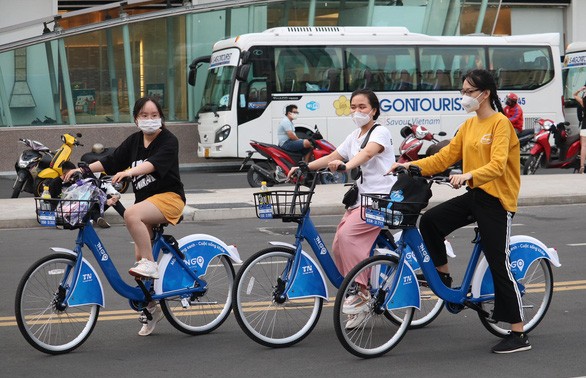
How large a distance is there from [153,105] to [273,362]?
198 cm

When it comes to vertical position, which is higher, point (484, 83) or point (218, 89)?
point (484, 83)

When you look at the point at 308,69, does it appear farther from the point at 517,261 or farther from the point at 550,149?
the point at 517,261

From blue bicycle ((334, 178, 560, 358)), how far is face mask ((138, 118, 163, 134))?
150cm

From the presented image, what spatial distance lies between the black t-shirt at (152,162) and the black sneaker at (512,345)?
2.37 m

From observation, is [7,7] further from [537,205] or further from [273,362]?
[273,362]

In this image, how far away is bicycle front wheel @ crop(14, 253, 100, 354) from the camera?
664cm

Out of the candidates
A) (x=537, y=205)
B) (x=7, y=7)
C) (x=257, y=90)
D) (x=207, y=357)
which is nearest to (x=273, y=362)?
(x=207, y=357)

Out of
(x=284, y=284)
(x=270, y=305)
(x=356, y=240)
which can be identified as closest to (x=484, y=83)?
(x=356, y=240)

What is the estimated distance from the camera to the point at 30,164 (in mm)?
17281

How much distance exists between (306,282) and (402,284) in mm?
658

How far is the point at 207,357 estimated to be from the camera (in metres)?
6.75

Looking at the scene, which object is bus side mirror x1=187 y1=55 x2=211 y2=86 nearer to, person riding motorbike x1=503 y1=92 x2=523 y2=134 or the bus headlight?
the bus headlight

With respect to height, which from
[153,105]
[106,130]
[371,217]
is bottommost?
[106,130]

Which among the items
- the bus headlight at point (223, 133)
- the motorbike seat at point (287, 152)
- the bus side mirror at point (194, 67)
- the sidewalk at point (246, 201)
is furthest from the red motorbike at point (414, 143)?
the bus side mirror at point (194, 67)
